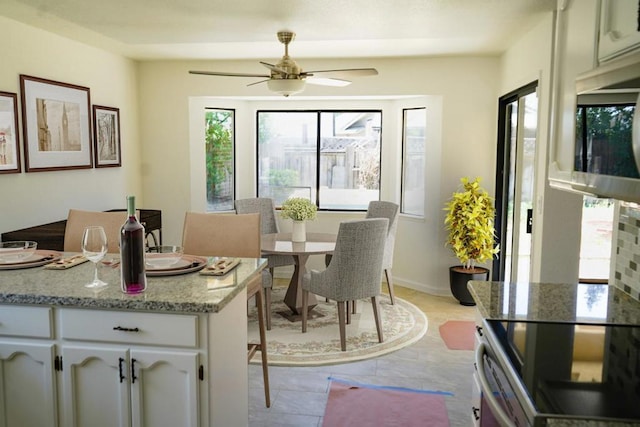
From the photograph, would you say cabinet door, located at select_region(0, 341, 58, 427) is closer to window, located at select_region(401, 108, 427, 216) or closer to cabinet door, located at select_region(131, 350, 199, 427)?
cabinet door, located at select_region(131, 350, 199, 427)

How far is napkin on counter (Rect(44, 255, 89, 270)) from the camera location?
247 cm

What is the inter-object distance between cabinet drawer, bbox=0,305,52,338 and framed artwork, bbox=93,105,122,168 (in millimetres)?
3263

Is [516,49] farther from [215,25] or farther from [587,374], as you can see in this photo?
[587,374]

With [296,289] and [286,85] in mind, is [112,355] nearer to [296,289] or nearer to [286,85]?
[286,85]

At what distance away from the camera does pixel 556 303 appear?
216cm

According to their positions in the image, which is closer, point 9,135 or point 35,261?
point 35,261

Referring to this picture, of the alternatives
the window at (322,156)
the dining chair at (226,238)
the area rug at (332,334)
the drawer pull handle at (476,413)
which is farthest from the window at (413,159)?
the drawer pull handle at (476,413)

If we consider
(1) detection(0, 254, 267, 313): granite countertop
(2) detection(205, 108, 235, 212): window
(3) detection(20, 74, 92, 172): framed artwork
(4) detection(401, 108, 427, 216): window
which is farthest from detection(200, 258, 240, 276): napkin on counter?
(2) detection(205, 108, 235, 212): window

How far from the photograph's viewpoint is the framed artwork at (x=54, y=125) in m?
4.18

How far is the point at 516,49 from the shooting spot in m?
4.77

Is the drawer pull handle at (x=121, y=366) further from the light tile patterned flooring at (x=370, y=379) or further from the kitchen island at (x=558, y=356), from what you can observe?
the kitchen island at (x=558, y=356)

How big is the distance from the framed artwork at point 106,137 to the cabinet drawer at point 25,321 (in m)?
3.26

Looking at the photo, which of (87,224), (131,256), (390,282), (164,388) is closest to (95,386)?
(164,388)

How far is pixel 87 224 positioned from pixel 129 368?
1.42m
